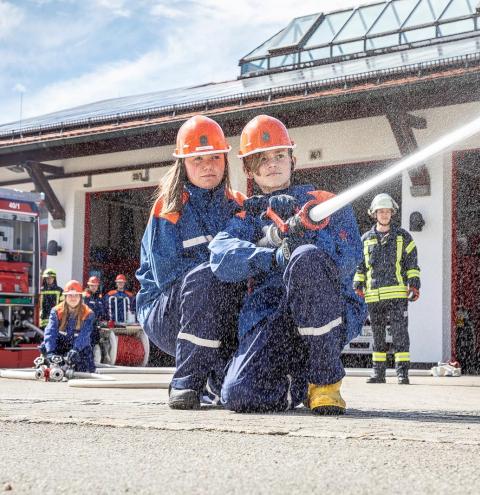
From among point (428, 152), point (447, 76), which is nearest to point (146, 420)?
point (428, 152)

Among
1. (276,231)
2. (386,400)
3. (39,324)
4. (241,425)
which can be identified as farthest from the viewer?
(39,324)

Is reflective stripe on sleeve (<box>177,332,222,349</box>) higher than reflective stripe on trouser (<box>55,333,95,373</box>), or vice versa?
reflective stripe on sleeve (<box>177,332,222,349</box>)

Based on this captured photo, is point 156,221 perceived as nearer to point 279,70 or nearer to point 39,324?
point 39,324

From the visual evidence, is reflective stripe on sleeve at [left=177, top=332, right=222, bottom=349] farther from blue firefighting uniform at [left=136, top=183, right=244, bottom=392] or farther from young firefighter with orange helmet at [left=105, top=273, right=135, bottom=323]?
young firefighter with orange helmet at [left=105, top=273, right=135, bottom=323]

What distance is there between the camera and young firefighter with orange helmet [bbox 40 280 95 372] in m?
9.21

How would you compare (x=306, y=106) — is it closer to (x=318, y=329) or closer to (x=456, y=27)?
(x=456, y=27)

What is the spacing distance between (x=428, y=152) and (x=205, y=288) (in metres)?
1.38

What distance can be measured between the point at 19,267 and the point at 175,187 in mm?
10203

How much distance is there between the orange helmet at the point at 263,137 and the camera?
430cm

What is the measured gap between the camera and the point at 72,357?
9141 millimetres

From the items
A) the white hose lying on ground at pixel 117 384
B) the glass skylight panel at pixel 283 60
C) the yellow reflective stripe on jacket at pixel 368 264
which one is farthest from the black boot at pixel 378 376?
the glass skylight panel at pixel 283 60

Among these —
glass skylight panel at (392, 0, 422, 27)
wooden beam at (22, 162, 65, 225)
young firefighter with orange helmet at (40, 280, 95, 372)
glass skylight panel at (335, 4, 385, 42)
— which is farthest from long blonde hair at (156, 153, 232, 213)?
wooden beam at (22, 162, 65, 225)

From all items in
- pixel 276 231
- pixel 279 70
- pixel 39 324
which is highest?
pixel 279 70

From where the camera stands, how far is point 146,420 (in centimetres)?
349
